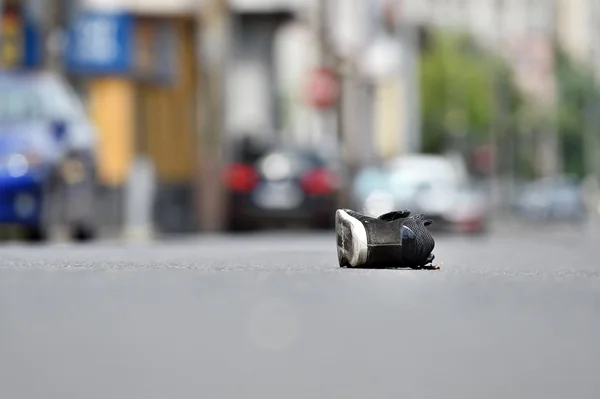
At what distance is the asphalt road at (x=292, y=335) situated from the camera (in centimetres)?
584

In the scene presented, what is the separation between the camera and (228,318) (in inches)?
289

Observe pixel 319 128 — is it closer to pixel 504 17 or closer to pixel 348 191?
pixel 348 191

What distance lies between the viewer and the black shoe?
977cm

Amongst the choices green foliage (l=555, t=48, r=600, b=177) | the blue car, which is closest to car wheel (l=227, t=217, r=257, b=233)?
the blue car

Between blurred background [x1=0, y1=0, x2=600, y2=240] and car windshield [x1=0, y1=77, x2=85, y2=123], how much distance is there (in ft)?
0.06

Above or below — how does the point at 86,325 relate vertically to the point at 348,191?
above

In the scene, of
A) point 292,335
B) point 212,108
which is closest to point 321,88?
point 212,108

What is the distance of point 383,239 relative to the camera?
986cm

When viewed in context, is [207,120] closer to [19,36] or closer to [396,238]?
[19,36]

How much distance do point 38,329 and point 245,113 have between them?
138 feet

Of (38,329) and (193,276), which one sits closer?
(38,329)

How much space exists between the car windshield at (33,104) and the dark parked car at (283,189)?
1157 centimetres

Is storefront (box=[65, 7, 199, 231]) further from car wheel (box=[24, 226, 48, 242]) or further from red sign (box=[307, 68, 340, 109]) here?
car wheel (box=[24, 226, 48, 242])

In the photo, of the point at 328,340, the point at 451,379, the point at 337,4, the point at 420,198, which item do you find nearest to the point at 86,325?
the point at 328,340
